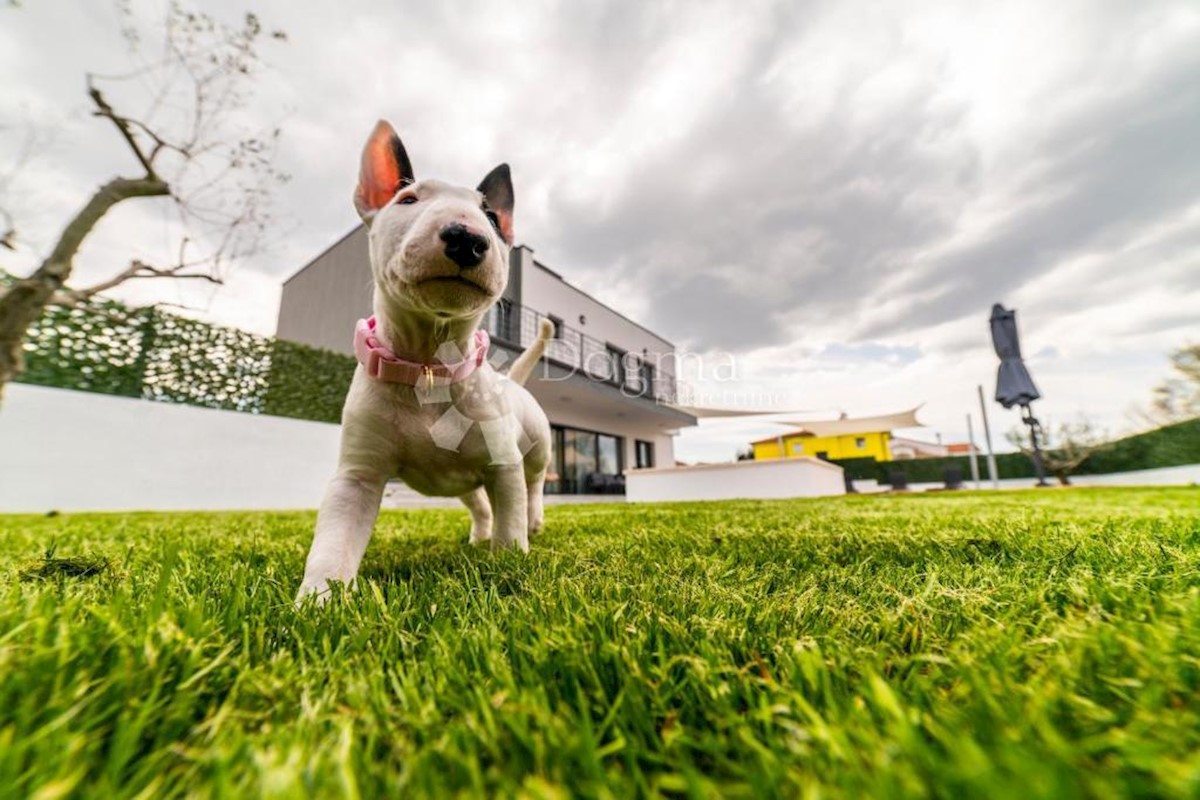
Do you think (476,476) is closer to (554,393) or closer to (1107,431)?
(554,393)

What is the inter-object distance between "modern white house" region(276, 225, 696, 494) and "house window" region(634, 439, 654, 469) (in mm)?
42

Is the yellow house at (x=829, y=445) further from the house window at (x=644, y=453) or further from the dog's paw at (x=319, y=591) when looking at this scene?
the dog's paw at (x=319, y=591)

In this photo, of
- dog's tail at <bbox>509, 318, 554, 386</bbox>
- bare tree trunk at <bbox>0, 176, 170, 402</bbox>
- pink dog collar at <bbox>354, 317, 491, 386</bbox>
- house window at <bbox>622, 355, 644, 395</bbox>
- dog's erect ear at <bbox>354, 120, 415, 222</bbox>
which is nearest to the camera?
pink dog collar at <bbox>354, 317, 491, 386</bbox>

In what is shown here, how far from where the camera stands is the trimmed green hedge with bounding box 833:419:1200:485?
14773 millimetres

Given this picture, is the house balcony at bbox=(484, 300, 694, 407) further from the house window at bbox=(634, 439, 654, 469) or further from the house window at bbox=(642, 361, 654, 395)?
the house window at bbox=(634, 439, 654, 469)

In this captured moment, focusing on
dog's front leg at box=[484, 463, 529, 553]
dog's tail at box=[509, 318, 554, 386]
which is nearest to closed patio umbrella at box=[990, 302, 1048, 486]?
dog's tail at box=[509, 318, 554, 386]

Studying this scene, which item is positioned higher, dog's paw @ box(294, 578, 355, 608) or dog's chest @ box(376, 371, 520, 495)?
dog's chest @ box(376, 371, 520, 495)

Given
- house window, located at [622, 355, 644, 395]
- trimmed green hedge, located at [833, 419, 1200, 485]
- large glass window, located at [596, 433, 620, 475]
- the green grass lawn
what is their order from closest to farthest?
the green grass lawn < trimmed green hedge, located at [833, 419, 1200, 485] < large glass window, located at [596, 433, 620, 475] < house window, located at [622, 355, 644, 395]

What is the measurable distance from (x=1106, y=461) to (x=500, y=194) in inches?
1084

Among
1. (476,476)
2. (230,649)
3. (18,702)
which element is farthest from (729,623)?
(476,476)

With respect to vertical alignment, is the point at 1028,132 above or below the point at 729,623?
above

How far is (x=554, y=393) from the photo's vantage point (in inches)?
502

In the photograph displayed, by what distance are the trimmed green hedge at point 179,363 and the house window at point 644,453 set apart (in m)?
12.0

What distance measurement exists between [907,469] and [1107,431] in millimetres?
7366
